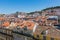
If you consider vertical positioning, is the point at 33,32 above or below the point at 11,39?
above

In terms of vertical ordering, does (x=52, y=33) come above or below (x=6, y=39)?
above

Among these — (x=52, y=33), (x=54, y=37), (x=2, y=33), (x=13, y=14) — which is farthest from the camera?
(x=13, y=14)

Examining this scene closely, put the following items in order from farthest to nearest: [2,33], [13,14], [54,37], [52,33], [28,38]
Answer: [13,14], [2,33], [28,38], [52,33], [54,37]

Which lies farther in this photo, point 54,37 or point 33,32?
point 33,32

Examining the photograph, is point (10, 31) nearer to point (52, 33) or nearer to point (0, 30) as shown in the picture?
point (0, 30)

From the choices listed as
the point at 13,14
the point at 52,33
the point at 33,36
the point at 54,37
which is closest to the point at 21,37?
the point at 33,36

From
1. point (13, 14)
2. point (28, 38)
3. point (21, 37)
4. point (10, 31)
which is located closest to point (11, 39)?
point (10, 31)

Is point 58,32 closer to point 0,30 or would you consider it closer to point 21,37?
point 21,37

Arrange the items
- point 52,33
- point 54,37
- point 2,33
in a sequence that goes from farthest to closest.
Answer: point 2,33
point 52,33
point 54,37

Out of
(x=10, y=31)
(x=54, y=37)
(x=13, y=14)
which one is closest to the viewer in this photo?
(x=54, y=37)
